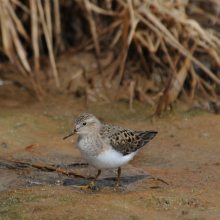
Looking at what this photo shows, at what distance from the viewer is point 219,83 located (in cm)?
697

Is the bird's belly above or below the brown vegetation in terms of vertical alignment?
below

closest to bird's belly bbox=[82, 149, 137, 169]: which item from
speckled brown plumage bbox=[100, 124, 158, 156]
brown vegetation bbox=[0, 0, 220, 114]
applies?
speckled brown plumage bbox=[100, 124, 158, 156]

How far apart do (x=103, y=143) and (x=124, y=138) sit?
1.31 feet

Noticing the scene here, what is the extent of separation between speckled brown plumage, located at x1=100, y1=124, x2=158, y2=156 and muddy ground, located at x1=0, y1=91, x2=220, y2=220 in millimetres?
381

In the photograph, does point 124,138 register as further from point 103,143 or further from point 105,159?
point 105,159

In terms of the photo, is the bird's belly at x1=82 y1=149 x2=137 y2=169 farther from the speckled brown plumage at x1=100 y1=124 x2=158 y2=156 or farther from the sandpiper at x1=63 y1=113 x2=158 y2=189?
the speckled brown plumage at x1=100 y1=124 x2=158 y2=156

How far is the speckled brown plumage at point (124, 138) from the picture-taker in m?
4.51

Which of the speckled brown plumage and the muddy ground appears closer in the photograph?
the muddy ground

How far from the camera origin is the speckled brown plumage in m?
4.51

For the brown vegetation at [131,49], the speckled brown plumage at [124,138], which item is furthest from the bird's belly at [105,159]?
the brown vegetation at [131,49]

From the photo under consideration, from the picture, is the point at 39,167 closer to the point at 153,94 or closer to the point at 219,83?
the point at 153,94

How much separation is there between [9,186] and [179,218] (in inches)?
78.6

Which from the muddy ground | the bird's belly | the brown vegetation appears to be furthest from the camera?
the brown vegetation

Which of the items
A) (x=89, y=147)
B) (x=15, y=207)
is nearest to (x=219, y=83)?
(x=89, y=147)
